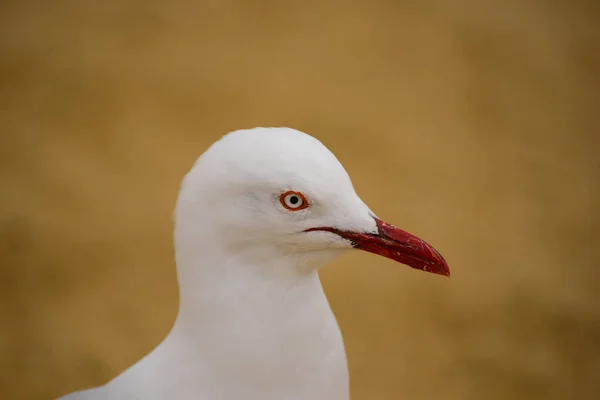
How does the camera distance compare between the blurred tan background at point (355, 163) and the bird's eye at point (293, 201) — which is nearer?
the bird's eye at point (293, 201)

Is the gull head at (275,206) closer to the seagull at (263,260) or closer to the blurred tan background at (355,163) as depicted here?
the seagull at (263,260)

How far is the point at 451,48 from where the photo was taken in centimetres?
420

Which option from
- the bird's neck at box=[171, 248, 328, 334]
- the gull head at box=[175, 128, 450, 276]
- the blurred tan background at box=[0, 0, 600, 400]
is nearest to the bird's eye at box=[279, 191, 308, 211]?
the gull head at box=[175, 128, 450, 276]

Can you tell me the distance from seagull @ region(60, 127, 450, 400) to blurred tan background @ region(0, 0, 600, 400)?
4.54ft

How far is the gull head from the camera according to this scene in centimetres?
147

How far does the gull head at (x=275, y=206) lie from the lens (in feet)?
4.83

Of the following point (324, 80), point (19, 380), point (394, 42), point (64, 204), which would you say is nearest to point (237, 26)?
point (324, 80)

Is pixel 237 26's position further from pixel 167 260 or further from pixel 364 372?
pixel 364 372

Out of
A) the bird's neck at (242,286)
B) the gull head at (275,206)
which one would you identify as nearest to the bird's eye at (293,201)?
the gull head at (275,206)

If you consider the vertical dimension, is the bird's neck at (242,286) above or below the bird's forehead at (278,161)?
below

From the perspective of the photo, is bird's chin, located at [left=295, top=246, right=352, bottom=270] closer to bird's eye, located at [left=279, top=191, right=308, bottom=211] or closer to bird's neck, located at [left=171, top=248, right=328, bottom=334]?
bird's neck, located at [left=171, top=248, right=328, bottom=334]

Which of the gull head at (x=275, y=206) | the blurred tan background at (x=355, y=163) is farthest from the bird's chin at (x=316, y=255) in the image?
the blurred tan background at (x=355, y=163)

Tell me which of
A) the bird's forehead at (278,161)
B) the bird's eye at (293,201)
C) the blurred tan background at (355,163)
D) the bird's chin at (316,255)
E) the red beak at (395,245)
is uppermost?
the blurred tan background at (355,163)

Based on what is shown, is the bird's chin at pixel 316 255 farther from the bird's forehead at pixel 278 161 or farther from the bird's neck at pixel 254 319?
the bird's forehead at pixel 278 161
